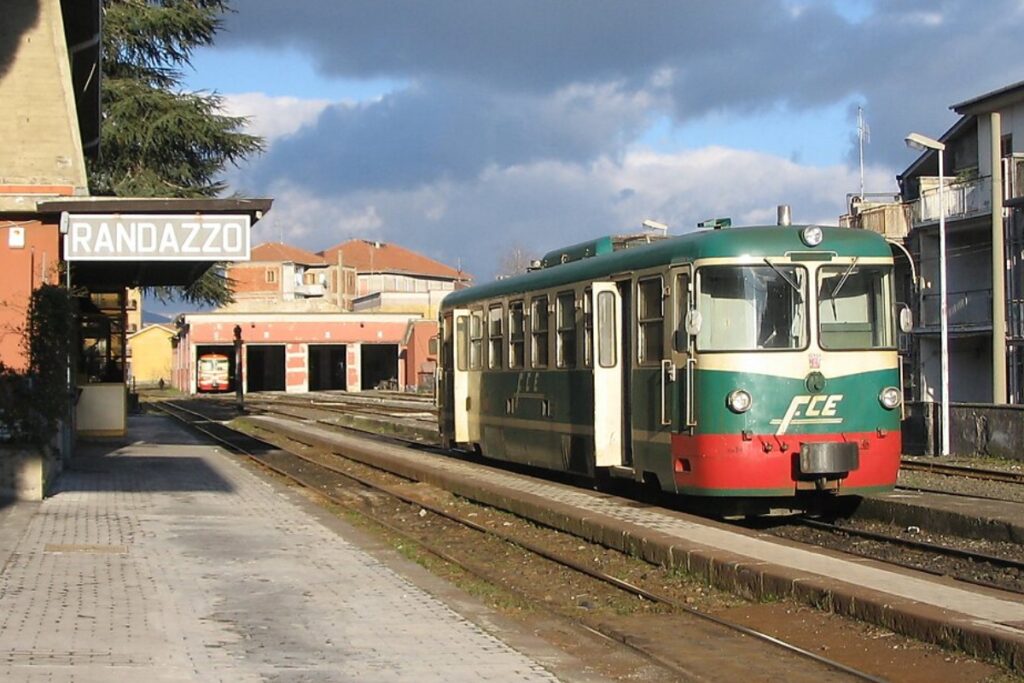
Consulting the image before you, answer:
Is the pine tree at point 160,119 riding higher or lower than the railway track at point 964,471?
higher

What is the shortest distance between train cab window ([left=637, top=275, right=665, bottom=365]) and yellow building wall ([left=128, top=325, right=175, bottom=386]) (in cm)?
11101

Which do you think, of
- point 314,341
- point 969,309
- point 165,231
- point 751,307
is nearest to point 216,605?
point 751,307

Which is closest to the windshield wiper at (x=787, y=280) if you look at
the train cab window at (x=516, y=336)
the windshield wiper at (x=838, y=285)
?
the windshield wiper at (x=838, y=285)

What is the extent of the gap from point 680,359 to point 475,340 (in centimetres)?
782

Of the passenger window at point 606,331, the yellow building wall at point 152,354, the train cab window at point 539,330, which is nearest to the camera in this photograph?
the passenger window at point 606,331

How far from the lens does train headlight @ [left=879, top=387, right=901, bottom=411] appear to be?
14148 mm

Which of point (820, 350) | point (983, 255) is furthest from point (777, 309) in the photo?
point (983, 255)

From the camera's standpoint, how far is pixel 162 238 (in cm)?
1555

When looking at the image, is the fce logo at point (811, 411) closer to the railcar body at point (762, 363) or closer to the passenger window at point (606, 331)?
the railcar body at point (762, 363)

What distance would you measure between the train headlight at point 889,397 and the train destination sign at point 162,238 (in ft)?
23.5

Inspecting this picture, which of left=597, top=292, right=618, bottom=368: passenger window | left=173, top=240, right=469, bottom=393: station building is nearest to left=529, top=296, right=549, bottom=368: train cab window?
left=597, top=292, right=618, bottom=368: passenger window

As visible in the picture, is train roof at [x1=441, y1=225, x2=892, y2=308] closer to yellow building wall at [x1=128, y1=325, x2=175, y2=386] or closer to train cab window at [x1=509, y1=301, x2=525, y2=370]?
train cab window at [x1=509, y1=301, x2=525, y2=370]

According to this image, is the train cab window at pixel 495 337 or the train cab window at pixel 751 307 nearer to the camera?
the train cab window at pixel 751 307

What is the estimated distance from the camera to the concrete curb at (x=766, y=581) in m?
8.04
